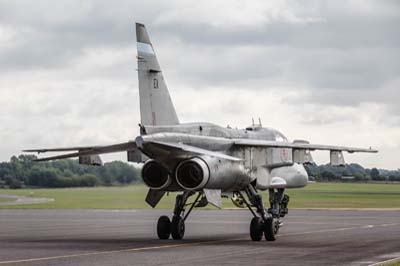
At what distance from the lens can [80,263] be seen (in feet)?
68.5

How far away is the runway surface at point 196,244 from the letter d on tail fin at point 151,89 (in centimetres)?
410

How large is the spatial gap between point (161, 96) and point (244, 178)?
392 centimetres

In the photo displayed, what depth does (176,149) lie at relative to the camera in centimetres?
2716

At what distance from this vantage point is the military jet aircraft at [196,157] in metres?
27.8

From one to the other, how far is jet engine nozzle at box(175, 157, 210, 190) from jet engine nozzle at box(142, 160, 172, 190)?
60cm

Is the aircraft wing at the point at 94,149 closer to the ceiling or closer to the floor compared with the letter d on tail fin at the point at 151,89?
closer to the floor

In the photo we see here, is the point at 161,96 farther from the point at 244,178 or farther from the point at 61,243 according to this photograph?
the point at 61,243

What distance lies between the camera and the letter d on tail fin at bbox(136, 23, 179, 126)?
29.8m

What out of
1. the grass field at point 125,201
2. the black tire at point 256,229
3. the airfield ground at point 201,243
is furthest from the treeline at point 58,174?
the black tire at point 256,229

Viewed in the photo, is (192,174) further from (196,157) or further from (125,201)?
(125,201)

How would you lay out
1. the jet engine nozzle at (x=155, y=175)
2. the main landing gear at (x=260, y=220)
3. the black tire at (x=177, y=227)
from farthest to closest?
the black tire at (x=177, y=227), the main landing gear at (x=260, y=220), the jet engine nozzle at (x=155, y=175)

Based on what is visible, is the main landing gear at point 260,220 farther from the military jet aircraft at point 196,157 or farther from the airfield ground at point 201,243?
the airfield ground at point 201,243

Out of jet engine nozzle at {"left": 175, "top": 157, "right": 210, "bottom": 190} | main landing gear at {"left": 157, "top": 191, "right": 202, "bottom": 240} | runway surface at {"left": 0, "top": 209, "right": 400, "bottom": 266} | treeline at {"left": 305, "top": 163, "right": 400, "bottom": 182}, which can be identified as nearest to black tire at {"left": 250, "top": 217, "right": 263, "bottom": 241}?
runway surface at {"left": 0, "top": 209, "right": 400, "bottom": 266}

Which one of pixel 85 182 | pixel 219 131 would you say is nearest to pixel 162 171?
pixel 219 131
